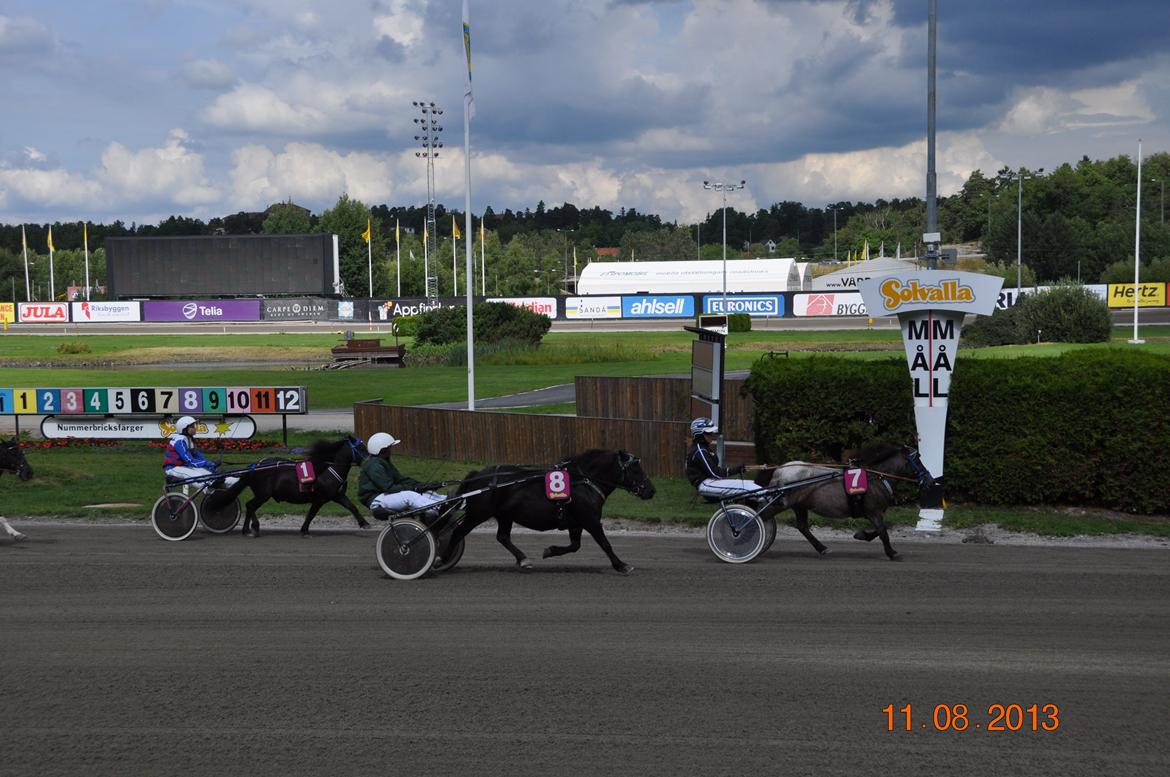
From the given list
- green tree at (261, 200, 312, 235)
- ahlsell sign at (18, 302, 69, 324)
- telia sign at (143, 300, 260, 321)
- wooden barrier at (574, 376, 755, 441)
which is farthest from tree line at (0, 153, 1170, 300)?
wooden barrier at (574, 376, 755, 441)

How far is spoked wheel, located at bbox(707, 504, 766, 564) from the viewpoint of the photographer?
39.8 ft

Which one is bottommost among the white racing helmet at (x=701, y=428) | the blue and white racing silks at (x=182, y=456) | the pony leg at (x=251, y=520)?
the pony leg at (x=251, y=520)

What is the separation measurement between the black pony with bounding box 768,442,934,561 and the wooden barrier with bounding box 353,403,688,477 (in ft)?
22.9

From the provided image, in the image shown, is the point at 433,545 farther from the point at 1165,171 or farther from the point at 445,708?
the point at 1165,171

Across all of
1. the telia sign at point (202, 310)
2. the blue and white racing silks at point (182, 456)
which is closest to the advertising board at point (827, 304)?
the telia sign at point (202, 310)

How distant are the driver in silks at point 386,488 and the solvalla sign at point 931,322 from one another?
6610 millimetres

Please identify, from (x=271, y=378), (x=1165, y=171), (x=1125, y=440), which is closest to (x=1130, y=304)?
(x=271, y=378)

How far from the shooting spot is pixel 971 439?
52.4 ft

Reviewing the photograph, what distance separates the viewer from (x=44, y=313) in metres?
83.8

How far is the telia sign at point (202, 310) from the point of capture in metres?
82.0

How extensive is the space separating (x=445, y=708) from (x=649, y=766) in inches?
64.0

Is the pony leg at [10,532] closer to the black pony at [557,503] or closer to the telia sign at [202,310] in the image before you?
the black pony at [557,503]

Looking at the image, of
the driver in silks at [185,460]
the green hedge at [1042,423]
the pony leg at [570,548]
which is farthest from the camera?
the green hedge at [1042,423]

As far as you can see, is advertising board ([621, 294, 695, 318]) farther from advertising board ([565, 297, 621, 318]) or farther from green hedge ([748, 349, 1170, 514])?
green hedge ([748, 349, 1170, 514])
